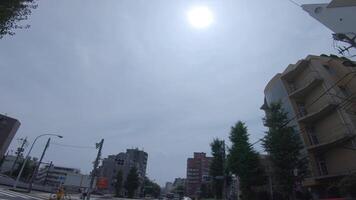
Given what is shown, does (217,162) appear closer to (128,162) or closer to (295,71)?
(295,71)

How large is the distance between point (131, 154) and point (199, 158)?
116 ft

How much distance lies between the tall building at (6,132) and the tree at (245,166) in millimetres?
68864

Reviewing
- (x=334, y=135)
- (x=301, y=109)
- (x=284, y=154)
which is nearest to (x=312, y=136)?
(x=334, y=135)

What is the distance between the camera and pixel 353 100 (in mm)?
22531

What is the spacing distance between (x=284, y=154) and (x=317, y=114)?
19.4 feet

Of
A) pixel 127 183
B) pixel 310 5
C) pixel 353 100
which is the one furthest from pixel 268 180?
pixel 127 183

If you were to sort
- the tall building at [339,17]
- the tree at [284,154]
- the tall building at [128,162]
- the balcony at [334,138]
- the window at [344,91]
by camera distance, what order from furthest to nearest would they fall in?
the tall building at [128,162] < the window at [344,91] < the tree at [284,154] < the balcony at [334,138] < the tall building at [339,17]

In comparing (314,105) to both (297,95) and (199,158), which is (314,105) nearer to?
(297,95)

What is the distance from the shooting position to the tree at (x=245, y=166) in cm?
2688

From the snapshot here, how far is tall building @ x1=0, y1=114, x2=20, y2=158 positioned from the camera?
70500 millimetres

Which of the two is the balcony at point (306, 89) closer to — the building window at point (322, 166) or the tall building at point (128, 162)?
the building window at point (322, 166)

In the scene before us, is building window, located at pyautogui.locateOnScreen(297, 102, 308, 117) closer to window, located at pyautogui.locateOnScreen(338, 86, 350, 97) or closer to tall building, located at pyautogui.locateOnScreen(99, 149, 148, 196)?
window, located at pyautogui.locateOnScreen(338, 86, 350, 97)

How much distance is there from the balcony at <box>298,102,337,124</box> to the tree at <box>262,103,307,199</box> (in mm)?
3361

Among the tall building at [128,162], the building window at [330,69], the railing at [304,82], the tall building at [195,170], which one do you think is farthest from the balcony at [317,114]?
the tall building at [195,170]
